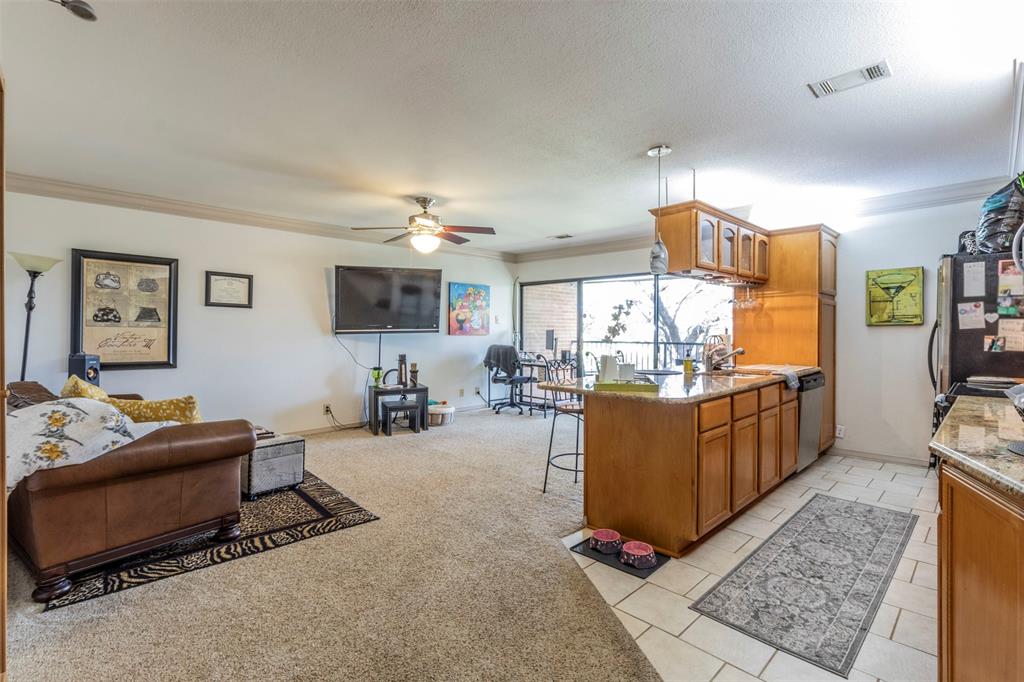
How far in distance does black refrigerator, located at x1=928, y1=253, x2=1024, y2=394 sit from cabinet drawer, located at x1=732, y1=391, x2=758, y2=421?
1.45 m

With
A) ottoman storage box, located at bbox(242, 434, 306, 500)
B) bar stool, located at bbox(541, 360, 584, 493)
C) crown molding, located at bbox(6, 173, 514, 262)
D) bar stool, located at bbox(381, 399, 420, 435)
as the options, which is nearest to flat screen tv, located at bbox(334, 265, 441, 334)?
crown molding, located at bbox(6, 173, 514, 262)

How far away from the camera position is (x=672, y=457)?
2600 millimetres

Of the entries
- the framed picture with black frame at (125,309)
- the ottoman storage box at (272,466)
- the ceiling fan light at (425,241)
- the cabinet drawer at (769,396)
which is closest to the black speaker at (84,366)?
the framed picture with black frame at (125,309)

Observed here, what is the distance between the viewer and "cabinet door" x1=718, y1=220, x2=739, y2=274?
3830mm

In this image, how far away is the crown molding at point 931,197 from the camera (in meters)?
3.89

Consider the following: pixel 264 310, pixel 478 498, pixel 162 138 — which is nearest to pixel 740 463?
pixel 478 498

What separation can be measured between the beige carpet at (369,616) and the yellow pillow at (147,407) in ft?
2.82

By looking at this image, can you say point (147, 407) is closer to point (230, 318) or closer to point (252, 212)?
point (230, 318)

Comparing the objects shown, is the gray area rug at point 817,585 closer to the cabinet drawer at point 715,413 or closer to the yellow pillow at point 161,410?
the cabinet drawer at point 715,413

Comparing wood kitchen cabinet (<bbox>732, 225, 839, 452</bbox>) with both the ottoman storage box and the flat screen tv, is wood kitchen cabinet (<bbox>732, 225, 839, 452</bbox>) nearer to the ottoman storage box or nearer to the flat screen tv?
the flat screen tv

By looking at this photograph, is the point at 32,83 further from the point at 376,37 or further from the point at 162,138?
the point at 376,37

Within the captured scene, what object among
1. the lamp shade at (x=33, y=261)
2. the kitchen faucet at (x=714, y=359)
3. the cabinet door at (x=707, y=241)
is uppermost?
the cabinet door at (x=707, y=241)

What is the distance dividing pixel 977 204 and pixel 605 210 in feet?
9.79

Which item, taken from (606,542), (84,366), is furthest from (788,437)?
(84,366)
